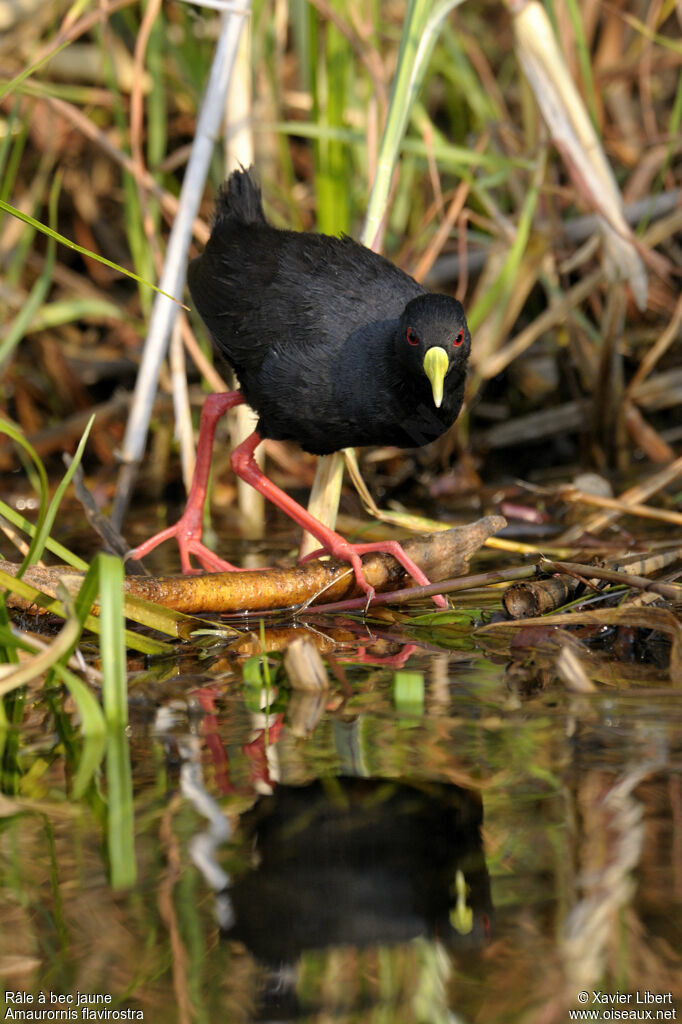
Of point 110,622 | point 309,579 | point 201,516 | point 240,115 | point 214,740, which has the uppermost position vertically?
point 240,115

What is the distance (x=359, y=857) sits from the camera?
5.40 feet

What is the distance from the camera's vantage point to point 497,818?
171 cm

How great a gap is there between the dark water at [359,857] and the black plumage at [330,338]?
3.00ft

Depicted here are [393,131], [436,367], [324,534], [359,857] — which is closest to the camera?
[359,857]

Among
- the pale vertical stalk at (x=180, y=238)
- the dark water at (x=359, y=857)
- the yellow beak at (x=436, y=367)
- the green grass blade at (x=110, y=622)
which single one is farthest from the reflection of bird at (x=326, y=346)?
the green grass blade at (x=110, y=622)

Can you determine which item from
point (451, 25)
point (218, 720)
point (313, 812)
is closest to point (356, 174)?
point (451, 25)

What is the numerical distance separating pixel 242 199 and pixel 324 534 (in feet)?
3.68

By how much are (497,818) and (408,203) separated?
11.8ft

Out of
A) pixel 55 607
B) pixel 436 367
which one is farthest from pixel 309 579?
pixel 55 607

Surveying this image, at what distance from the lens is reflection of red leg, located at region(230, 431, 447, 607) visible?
2852 millimetres

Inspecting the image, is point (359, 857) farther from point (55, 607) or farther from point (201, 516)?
point (201, 516)

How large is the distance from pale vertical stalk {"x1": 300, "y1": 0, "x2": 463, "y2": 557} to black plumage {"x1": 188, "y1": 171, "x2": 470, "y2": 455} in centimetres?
12

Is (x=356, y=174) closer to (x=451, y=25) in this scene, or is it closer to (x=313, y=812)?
(x=451, y=25)

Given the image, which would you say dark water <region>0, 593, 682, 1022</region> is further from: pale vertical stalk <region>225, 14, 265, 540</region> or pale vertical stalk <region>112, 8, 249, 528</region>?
pale vertical stalk <region>225, 14, 265, 540</region>
